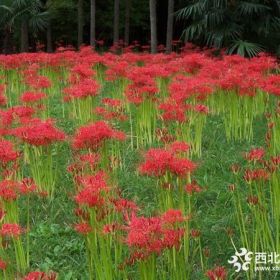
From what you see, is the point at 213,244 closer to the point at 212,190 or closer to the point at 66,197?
the point at 212,190

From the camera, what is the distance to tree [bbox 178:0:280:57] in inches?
519

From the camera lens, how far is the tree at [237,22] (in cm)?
1317

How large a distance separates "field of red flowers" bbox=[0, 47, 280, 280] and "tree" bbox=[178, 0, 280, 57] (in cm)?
540

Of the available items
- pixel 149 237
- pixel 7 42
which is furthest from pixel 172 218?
pixel 7 42

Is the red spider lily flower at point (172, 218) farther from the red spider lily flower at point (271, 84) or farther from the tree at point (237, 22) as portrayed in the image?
the tree at point (237, 22)

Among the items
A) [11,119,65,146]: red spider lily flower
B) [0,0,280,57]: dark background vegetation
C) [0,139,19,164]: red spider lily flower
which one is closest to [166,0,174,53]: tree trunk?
[0,0,280,57]: dark background vegetation

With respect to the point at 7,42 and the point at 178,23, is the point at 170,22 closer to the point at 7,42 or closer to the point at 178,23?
the point at 178,23

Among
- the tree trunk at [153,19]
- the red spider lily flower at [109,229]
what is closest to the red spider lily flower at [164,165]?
the red spider lily flower at [109,229]

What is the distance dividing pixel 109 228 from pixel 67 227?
4.78ft

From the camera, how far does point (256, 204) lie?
3086 mm

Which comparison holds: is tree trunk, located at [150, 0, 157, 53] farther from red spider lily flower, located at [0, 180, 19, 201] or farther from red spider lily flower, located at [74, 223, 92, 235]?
red spider lily flower, located at [74, 223, 92, 235]

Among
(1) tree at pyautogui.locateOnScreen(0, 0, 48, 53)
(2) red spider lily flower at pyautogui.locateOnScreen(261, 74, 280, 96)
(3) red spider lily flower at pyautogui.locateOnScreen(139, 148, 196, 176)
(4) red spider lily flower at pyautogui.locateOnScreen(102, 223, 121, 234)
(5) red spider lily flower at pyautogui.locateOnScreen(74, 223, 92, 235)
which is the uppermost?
(1) tree at pyautogui.locateOnScreen(0, 0, 48, 53)

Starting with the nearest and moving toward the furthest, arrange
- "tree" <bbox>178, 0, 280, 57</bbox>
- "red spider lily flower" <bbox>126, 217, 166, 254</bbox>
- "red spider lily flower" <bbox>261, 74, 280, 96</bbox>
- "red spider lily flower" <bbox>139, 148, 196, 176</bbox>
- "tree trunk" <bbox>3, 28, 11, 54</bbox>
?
"red spider lily flower" <bbox>126, 217, 166, 254</bbox>, "red spider lily flower" <bbox>139, 148, 196, 176</bbox>, "red spider lily flower" <bbox>261, 74, 280, 96</bbox>, "tree" <bbox>178, 0, 280, 57</bbox>, "tree trunk" <bbox>3, 28, 11, 54</bbox>

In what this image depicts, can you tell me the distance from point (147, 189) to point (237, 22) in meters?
10.1
